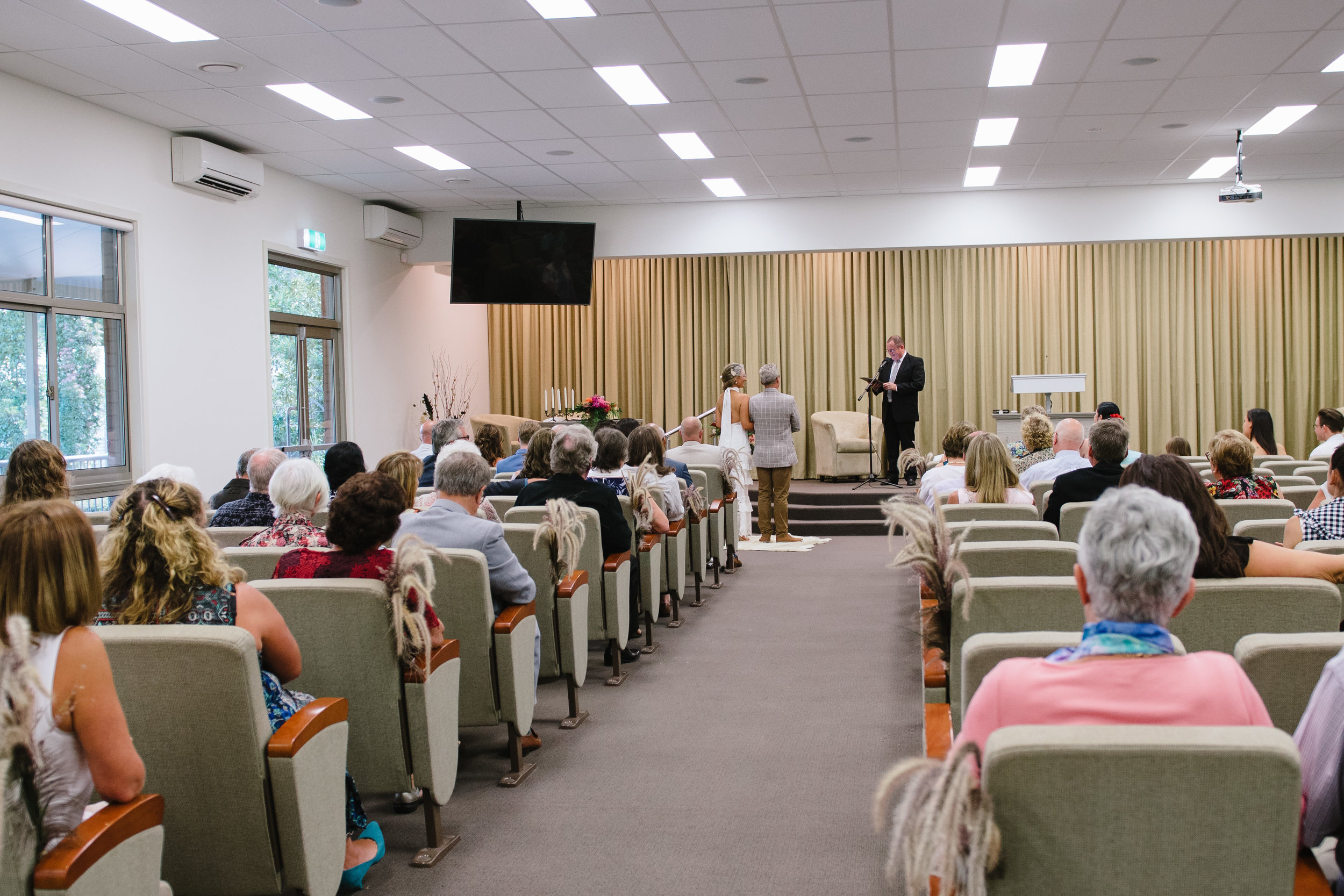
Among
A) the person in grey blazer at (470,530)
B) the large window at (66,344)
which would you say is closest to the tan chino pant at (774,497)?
the large window at (66,344)

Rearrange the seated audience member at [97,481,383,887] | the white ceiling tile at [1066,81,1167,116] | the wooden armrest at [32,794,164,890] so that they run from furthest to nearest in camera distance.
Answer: the white ceiling tile at [1066,81,1167,116] → the seated audience member at [97,481,383,887] → the wooden armrest at [32,794,164,890]

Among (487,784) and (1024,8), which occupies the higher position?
(1024,8)

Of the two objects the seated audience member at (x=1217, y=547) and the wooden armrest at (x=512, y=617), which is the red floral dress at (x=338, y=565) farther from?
the seated audience member at (x=1217, y=547)

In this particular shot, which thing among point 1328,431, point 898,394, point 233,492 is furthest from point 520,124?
point 1328,431

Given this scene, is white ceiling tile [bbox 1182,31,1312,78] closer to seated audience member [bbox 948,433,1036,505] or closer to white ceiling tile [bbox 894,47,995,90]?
white ceiling tile [bbox 894,47,995,90]

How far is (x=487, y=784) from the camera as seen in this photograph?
3.69 metres

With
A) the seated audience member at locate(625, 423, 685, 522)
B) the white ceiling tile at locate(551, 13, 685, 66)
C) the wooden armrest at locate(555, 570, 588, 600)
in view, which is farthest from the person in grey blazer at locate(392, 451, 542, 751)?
the white ceiling tile at locate(551, 13, 685, 66)

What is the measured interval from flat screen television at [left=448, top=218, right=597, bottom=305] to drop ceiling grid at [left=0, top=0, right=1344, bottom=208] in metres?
0.71

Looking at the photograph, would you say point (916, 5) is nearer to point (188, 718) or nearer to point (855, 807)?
point (855, 807)

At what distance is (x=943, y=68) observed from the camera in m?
6.61

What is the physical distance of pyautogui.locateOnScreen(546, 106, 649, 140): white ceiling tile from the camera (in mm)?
7527

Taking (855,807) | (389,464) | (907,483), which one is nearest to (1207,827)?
(855,807)

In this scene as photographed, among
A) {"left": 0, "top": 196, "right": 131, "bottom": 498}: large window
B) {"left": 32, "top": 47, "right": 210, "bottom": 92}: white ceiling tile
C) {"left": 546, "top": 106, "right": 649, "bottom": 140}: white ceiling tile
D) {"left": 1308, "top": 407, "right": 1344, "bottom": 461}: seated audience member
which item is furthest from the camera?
{"left": 546, "top": 106, "right": 649, "bottom": 140}: white ceiling tile

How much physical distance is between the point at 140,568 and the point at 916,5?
186 inches
